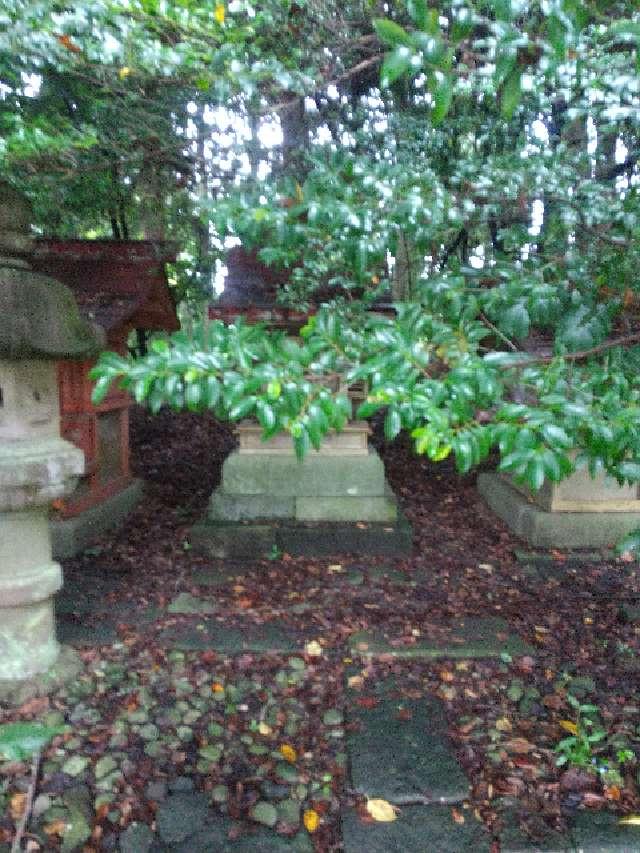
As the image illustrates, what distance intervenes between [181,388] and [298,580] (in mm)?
2105

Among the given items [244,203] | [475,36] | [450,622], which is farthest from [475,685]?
[475,36]

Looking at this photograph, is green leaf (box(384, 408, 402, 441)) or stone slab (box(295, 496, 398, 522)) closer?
green leaf (box(384, 408, 402, 441))

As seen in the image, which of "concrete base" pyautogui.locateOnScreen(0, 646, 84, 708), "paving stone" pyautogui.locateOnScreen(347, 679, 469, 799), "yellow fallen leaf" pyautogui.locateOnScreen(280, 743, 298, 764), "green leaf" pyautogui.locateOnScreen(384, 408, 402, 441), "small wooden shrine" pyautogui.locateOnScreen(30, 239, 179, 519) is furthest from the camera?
"small wooden shrine" pyautogui.locateOnScreen(30, 239, 179, 519)

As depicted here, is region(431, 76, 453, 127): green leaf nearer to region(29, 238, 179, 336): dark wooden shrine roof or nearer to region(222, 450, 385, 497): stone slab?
region(222, 450, 385, 497): stone slab

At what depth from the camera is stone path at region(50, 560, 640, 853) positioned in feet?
5.91

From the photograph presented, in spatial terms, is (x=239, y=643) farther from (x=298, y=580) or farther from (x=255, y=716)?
(x=298, y=580)

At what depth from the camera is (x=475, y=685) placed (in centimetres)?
256

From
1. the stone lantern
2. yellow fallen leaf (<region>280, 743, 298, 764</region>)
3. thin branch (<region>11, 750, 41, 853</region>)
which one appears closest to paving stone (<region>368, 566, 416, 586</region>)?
yellow fallen leaf (<region>280, 743, 298, 764</region>)

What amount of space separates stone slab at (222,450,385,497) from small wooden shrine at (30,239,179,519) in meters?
0.96

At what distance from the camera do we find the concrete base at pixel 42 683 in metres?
2.38

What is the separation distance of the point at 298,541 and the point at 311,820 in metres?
2.12

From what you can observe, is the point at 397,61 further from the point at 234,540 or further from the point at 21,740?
the point at 234,540

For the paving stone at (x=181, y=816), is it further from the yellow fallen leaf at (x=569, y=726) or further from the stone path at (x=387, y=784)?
the yellow fallen leaf at (x=569, y=726)

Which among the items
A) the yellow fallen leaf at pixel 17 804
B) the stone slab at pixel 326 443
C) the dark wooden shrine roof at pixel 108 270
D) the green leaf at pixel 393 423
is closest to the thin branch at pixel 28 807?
the yellow fallen leaf at pixel 17 804
